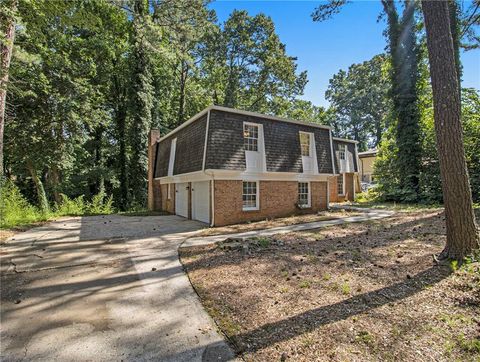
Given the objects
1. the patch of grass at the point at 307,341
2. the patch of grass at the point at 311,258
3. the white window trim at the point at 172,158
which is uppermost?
the white window trim at the point at 172,158

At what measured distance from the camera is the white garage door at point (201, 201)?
11742 millimetres

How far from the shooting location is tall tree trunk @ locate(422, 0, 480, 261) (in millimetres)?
4617

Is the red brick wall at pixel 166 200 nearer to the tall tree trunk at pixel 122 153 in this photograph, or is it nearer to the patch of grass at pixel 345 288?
the tall tree trunk at pixel 122 153

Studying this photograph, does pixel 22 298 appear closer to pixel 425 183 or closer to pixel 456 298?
pixel 456 298

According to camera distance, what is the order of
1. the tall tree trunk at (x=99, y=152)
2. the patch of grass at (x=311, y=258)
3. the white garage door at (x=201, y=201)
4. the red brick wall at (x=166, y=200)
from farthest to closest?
the tall tree trunk at (x=99, y=152)
the red brick wall at (x=166, y=200)
the white garage door at (x=201, y=201)
the patch of grass at (x=311, y=258)

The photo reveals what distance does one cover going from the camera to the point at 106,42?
62.7ft

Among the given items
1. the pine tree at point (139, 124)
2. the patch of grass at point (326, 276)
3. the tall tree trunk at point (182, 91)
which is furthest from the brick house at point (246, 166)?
the tall tree trunk at point (182, 91)

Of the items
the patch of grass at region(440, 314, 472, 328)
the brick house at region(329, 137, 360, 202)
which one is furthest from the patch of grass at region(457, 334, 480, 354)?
the brick house at region(329, 137, 360, 202)

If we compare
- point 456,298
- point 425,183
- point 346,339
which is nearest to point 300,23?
point 456,298


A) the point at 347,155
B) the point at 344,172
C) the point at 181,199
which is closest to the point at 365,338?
the point at 181,199

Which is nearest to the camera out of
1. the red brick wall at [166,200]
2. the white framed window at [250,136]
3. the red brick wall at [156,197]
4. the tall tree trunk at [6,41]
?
the tall tree trunk at [6,41]

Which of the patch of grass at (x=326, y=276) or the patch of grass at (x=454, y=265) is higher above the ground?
the patch of grass at (x=454, y=265)

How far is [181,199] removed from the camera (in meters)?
14.9

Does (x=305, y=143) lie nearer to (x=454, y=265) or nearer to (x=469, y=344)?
(x=454, y=265)
